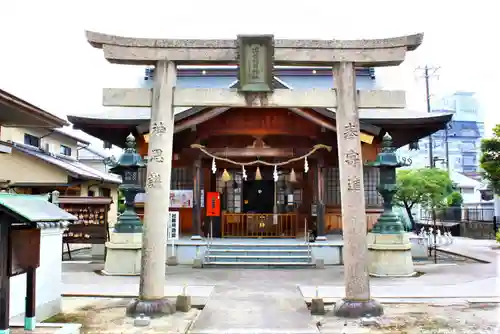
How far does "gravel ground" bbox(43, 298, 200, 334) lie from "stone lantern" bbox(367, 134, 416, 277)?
6.69m

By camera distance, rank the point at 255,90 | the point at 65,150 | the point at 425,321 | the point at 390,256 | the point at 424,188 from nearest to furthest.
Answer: the point at 425,321 < the point at 255,90 < the point at 390,256 < the point at 65,150 < the point at 424,188

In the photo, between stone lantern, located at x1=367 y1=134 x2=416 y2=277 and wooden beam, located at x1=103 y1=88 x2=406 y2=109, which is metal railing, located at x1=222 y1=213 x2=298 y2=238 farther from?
wooden beam, located at x1=103 y1=88 x2=406 y2=109

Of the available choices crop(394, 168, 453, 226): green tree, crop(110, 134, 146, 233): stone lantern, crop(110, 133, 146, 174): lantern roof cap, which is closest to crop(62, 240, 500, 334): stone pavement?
crop(110, 134, 146, 233): stone lantern

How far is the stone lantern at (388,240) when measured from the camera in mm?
12852

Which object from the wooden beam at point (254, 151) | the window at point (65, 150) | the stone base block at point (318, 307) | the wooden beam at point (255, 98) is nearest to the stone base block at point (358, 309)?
the stone base block at point (318, 307)

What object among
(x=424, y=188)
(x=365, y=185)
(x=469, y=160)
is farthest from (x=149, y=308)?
(x=469, y=160)

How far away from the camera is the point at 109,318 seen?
7977 mm

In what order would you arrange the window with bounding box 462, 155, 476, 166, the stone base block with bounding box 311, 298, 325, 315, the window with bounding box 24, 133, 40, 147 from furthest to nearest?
1. the window with bounding box 462, 155, 476, 166
2. the window with bounding box 24, 133, 40, 147
3. the stone base block with bounding box 311, 298, 325, 315

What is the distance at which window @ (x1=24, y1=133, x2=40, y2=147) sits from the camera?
23297mm

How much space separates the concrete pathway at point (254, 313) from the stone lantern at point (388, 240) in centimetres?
384

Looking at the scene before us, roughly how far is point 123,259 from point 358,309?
7.84 meters

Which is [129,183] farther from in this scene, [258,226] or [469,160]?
[469,160]

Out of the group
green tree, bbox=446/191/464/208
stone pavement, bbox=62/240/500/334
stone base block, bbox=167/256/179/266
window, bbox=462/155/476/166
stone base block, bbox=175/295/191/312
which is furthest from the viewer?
window, bbox=462/155/476/166

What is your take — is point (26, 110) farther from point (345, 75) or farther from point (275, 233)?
point (275, 233)
